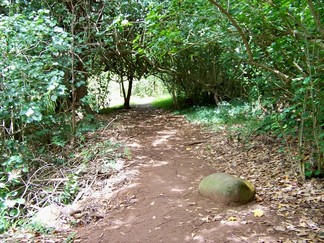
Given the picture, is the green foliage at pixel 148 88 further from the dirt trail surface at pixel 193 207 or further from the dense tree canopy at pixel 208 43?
the dirt trail surface at pixel 193 207

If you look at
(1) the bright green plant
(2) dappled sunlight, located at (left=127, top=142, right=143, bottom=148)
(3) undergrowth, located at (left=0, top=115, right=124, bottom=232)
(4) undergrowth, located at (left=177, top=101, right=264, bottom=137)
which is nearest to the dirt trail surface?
(2) dappled sunlight, located at (left=127, top=142, right=143, bottom=148)

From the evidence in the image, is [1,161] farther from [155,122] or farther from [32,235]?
[155,122]

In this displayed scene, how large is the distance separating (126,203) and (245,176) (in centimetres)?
187

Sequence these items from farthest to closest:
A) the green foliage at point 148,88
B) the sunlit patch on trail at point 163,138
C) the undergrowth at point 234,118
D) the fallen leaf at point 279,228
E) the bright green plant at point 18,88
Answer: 1. the green foliage at point 148,88
2. the sunlit patch on trail at point 163,138
3. the undergrowth at point 234,118
4. the bright green plant at point 18,88
5. the fallen leaf at point 279,228

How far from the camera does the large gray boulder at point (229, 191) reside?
3.32 metres

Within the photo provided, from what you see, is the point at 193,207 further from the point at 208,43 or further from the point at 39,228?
the point at 208,43

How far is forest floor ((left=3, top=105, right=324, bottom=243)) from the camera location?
2.86m

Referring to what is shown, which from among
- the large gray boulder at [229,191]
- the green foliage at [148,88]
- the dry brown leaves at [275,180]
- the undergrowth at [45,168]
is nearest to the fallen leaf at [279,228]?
the dry brown leaves at [275,180]

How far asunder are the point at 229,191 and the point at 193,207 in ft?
1.65

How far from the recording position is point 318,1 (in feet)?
9.25

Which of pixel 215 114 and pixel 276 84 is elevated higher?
pixel 276 84

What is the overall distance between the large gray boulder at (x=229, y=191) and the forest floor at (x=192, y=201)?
89 mm

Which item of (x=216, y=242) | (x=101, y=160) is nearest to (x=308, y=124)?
(x=216, y=242)

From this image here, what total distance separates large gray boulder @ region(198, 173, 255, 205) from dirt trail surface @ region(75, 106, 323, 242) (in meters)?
0.08
